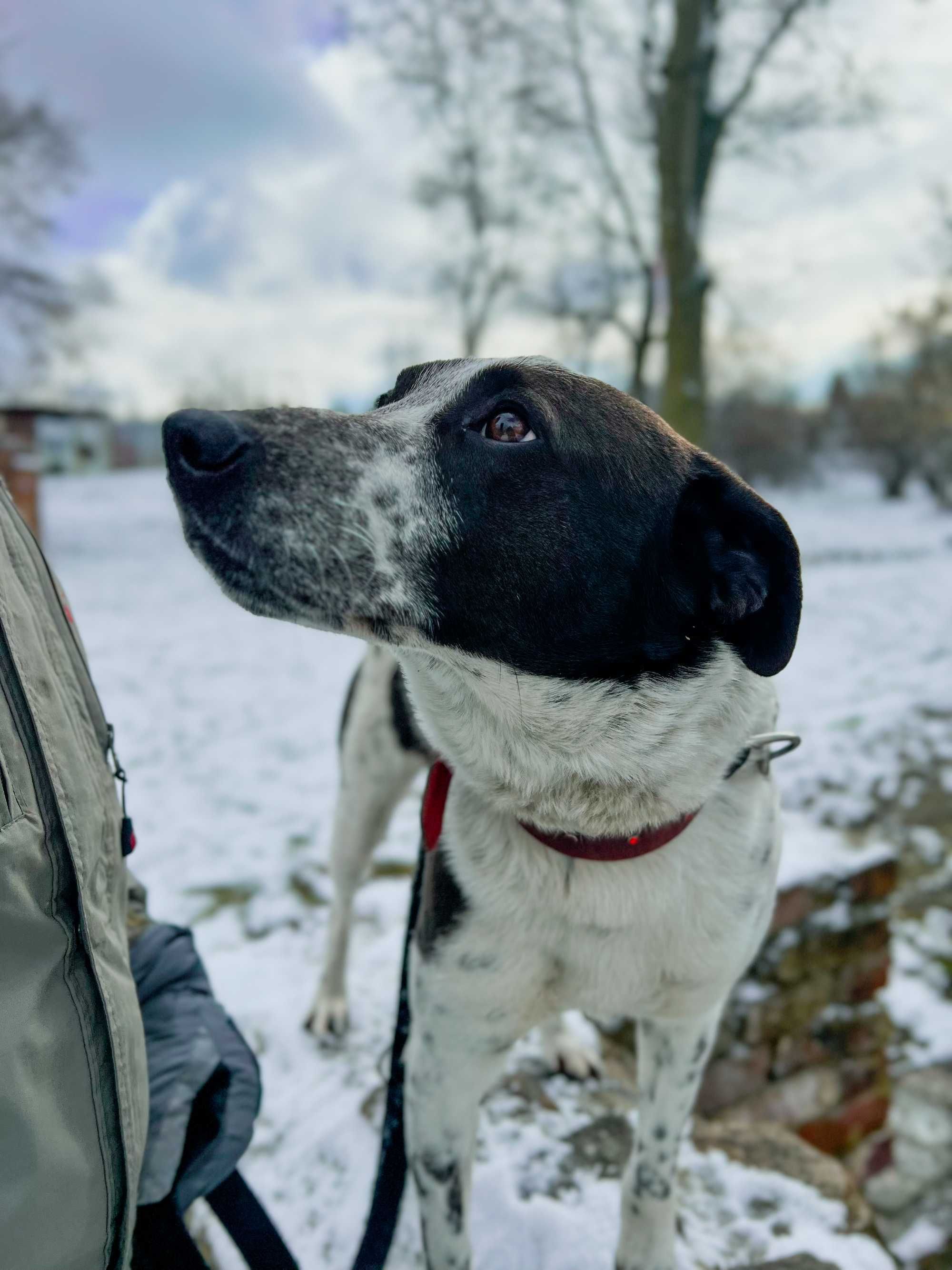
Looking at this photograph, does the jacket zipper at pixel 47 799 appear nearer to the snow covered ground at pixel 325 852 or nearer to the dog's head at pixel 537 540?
the dog's head at pixel 537 540

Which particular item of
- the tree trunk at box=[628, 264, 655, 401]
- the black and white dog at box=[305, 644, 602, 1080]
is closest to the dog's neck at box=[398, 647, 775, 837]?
the black and white dog at box=[305, 644, 602, 1080]

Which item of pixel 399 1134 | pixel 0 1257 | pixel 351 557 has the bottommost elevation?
pixel 399 1134

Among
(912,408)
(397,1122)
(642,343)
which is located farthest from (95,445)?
(397,1122)

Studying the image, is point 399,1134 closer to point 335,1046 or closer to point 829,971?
point 335,1046

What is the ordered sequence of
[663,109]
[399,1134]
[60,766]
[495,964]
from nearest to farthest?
[60,766] → [495,964] → [399,1134] → [663,109]

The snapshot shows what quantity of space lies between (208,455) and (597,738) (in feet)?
2.54

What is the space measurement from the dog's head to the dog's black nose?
88 mm

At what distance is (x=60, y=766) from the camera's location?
115 centimetres

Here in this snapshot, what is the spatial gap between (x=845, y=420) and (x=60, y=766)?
35803mm

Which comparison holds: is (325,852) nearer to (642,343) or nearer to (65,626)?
(65,626)

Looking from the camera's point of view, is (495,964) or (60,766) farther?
(495,964)

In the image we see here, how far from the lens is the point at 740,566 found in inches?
55.5

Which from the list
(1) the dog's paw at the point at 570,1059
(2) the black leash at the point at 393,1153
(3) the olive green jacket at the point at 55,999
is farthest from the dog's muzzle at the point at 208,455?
(1) the dog's paw at the point at 570,1059

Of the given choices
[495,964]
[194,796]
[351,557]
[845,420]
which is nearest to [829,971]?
[495,964]
